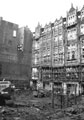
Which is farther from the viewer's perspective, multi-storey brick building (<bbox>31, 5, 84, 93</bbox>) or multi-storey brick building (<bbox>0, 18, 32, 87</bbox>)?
multi-storey brick building (<bbox>0, 18, 32, 87</bbox>)

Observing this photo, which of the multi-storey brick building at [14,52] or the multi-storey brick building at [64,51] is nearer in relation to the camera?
the multi-storey brick building at [64,51]

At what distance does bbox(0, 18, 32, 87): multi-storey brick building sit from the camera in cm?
4342

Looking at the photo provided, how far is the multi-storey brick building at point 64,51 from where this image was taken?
33656mm

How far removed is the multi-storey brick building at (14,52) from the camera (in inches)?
1709

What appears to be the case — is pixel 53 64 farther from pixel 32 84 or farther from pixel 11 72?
pixel 11 72

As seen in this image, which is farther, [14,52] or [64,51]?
[14,52]

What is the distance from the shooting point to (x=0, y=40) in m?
43.6

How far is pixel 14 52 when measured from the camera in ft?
151

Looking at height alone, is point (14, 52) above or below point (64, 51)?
above

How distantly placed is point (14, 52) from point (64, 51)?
52.8ft

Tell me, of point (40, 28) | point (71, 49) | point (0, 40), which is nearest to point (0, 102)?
point (71, 49)

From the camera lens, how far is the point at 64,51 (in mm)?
37094

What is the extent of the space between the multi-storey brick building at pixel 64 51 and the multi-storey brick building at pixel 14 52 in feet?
19.5

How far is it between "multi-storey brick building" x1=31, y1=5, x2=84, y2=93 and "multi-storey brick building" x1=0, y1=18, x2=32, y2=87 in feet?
19.5
